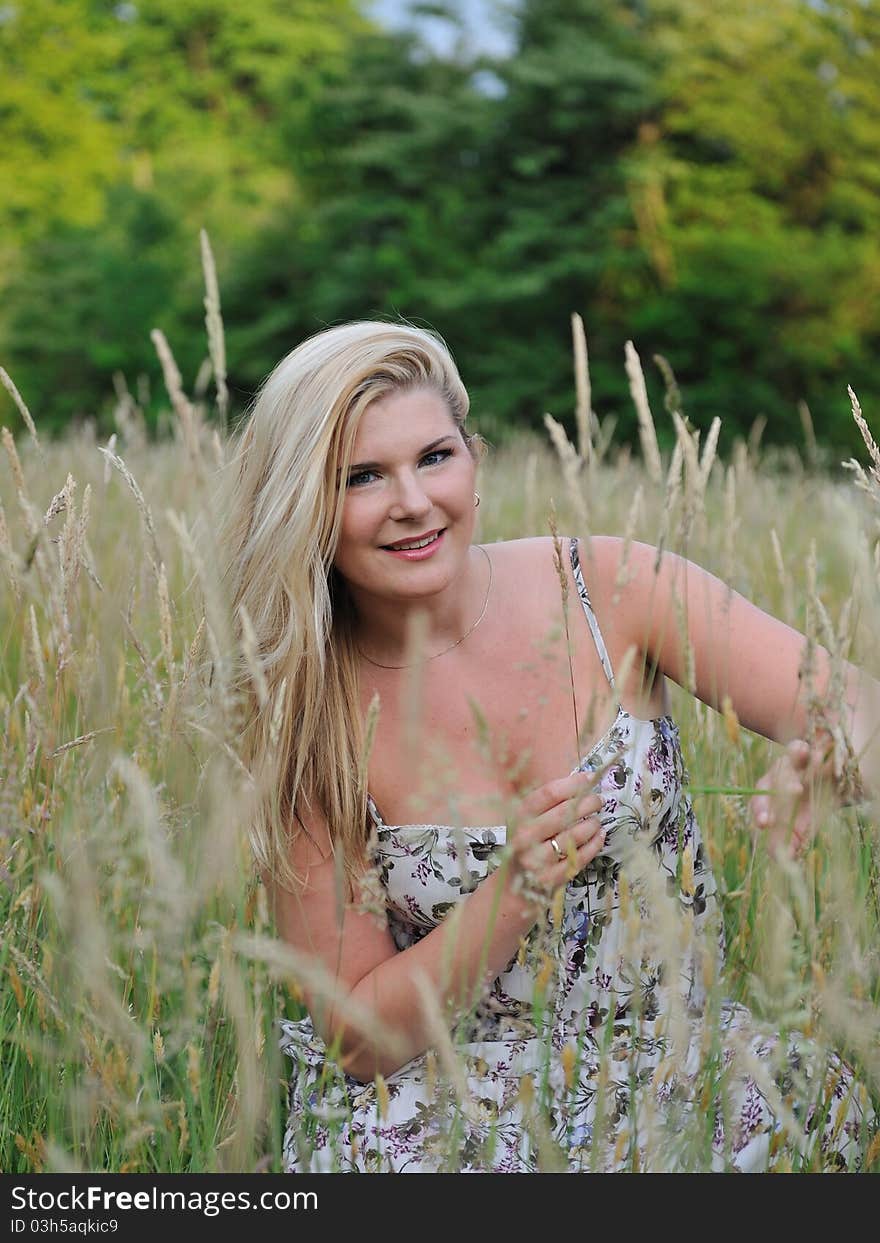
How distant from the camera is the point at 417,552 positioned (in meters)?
1.68

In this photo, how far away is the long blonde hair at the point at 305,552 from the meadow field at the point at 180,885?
0.10 m

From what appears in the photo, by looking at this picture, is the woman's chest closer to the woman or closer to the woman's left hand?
the woman

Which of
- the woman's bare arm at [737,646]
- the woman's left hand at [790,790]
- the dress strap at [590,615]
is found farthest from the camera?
the dress strap at [590,615]

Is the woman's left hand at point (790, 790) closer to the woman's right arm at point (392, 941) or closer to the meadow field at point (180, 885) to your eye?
the meadow field at point (180, 885)

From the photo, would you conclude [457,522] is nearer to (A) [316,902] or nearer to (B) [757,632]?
(B) [757,632]

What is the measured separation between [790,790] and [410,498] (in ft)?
2.89

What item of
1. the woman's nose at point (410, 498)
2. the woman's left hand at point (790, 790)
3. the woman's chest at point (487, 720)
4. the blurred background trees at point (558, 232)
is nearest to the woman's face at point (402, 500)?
the woman's nose at point (410, 498)

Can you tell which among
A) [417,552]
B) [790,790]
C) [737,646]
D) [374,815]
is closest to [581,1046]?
[374,815]

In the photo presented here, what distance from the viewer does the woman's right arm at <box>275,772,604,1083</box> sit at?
124 cm

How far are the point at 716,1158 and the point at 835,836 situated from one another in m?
0.83

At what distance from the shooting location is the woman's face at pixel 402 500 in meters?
1.68

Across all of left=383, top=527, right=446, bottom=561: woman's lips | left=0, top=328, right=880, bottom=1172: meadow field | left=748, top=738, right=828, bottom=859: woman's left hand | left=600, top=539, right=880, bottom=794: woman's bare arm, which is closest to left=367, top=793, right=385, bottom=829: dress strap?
left=0, top=328, right=880, bottom=1172: meadow field

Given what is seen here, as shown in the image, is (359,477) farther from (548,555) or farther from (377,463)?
(548,555)
